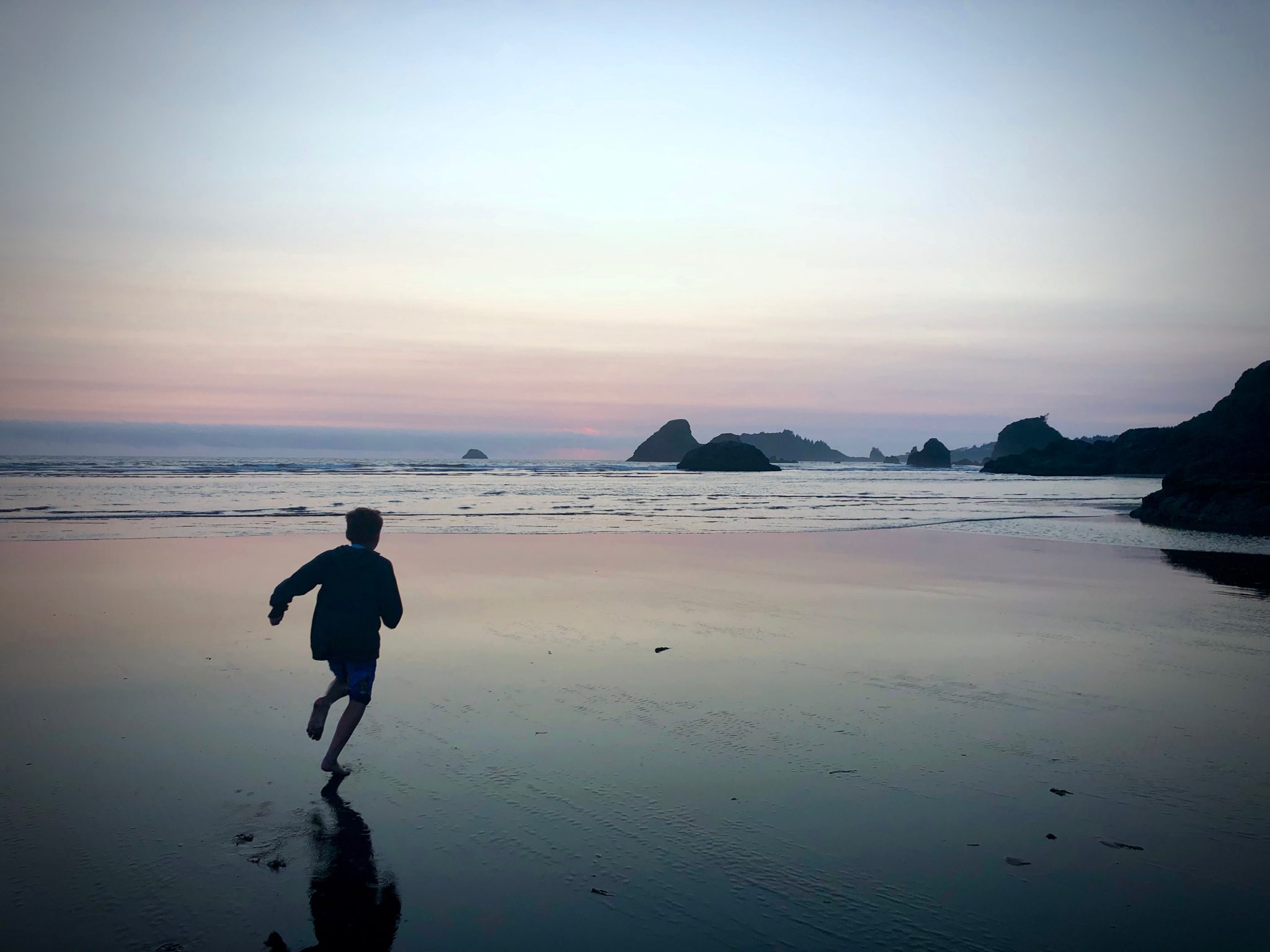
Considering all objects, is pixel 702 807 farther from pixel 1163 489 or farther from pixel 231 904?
pixel 1163 489

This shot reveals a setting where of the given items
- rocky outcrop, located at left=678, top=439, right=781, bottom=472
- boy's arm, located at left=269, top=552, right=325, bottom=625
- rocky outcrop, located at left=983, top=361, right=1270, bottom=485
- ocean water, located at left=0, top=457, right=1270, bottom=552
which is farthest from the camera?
rocky outcrop, located at left=678, top=439, right=781, bottom=472

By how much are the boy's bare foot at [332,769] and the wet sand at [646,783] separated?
143 mm

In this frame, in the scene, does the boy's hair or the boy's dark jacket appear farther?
the boy's hair

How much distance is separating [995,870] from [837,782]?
49.1 inches

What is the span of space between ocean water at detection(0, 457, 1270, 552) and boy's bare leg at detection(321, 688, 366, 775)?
17.1m

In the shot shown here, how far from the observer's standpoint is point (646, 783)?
5309 mm

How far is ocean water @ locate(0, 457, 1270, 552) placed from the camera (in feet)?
76.6

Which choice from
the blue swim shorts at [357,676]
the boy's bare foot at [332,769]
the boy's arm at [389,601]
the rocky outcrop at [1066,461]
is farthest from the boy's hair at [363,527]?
the rocky outcrop at [1066,461]

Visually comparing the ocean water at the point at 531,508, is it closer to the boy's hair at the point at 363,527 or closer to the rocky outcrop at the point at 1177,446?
the boy's hair at the point at 363,527

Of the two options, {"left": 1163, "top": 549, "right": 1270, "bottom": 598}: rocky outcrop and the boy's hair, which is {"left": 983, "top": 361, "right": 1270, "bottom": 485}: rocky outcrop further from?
the boy's hair

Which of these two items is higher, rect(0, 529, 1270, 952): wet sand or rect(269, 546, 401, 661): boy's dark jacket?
rect(269, 546, 401, 661): boy's dark jacket

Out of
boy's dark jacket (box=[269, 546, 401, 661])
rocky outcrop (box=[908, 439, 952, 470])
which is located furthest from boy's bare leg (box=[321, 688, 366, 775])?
rocky outcrop (box=[908, 439, 952, 470])

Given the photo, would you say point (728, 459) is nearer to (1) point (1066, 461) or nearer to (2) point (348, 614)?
(1) point (1066, 461)

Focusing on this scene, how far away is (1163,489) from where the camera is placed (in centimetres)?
3294
